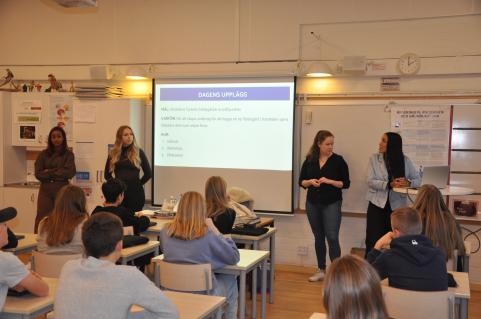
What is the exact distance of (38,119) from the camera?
25.0 feet

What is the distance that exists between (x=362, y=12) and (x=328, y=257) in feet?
9.64

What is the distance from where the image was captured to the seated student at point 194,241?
3.53 m

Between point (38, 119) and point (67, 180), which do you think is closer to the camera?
A: point (67, 180)

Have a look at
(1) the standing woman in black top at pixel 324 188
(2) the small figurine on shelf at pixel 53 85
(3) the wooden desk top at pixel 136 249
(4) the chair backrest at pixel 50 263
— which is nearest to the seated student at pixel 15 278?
(4) the chair backrest at pixel 50 263

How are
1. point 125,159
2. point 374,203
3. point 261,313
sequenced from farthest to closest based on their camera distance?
point 125,159, point 374,203, point 261,313

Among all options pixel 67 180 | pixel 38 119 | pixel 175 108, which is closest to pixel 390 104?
pixel 175 108

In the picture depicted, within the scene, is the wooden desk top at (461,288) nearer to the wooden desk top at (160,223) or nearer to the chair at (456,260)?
the chair at (456,260)

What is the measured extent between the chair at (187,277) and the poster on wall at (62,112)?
4.57 metres

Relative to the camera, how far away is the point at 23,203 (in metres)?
7.52


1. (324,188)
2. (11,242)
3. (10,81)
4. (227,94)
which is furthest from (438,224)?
(10,81)

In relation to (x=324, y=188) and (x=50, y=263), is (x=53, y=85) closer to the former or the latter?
(x=324, y=188)

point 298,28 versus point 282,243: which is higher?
A: point 298,28

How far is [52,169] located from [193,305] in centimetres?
476

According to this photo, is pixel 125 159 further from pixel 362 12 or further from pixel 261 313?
pixel 362 12
